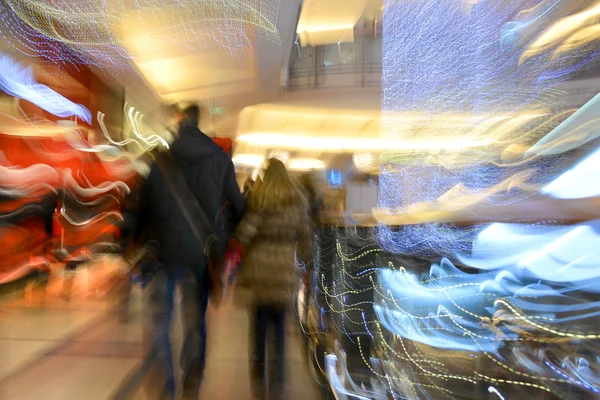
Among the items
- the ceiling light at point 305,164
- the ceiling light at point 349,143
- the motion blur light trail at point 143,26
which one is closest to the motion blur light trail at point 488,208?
the ceiling light at point 349,143

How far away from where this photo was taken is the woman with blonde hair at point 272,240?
218cm

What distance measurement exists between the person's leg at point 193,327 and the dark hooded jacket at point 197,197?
8 cm

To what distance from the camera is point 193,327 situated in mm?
2240

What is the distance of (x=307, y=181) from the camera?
2.45 meters

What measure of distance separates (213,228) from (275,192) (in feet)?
1.11

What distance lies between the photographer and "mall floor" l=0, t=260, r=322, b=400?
2354 millimetres

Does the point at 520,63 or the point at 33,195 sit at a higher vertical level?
the point at 520,63

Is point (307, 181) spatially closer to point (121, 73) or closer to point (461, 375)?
point (461, 375)

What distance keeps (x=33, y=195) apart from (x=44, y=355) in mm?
1739

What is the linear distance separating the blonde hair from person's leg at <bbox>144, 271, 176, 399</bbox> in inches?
21.6

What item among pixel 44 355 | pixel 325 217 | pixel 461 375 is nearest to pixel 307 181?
pixel 325 217

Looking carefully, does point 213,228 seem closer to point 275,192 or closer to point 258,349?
point 275,192

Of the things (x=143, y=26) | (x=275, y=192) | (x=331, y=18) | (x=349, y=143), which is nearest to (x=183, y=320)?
(x=275, y=192)

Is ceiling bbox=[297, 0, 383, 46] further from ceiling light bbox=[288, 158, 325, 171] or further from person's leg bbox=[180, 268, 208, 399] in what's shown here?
person's leg bbox=[180, 268, 208, 399]
